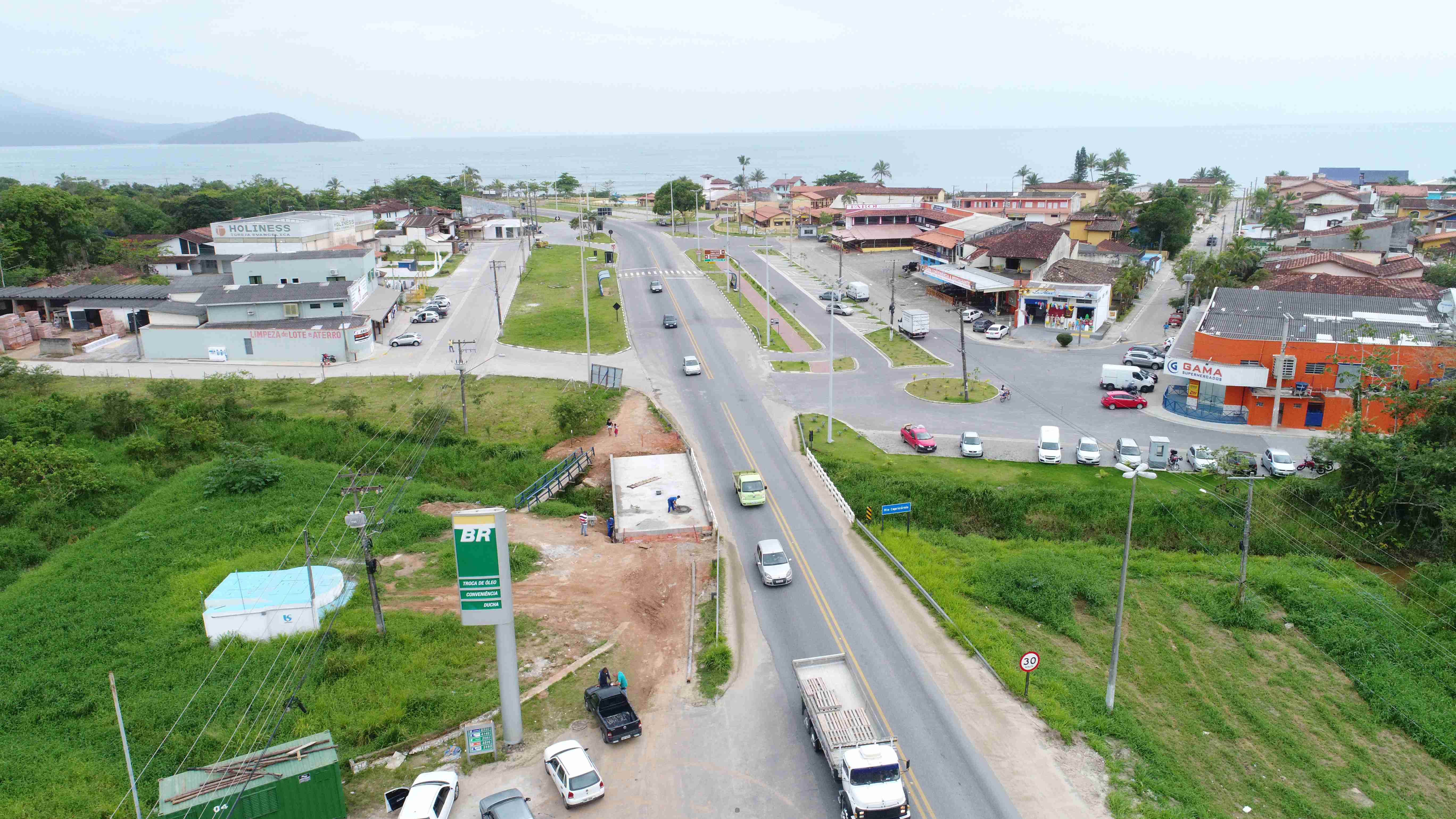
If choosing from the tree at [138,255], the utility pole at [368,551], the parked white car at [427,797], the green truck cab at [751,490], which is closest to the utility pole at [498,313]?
the green truck cab at [751,490]

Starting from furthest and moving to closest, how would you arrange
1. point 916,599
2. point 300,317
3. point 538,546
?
point 300,317 → point 538,546 → point 916,599

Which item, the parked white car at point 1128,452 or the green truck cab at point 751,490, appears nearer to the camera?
the green truck cab at point 751,490

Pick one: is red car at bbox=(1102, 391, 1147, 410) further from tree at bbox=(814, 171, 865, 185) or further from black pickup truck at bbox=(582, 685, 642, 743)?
tree at bbox=(814, 171, 865, 185)

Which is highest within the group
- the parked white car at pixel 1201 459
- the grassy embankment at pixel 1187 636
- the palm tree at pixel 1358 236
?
the palm tree at pixel 1358 236

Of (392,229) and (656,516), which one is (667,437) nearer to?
(656,516)

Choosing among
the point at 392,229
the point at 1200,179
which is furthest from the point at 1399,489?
the point at 1200,179

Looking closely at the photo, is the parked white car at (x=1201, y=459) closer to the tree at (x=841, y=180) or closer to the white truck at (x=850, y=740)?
the white truck at (x=850, y=740)
